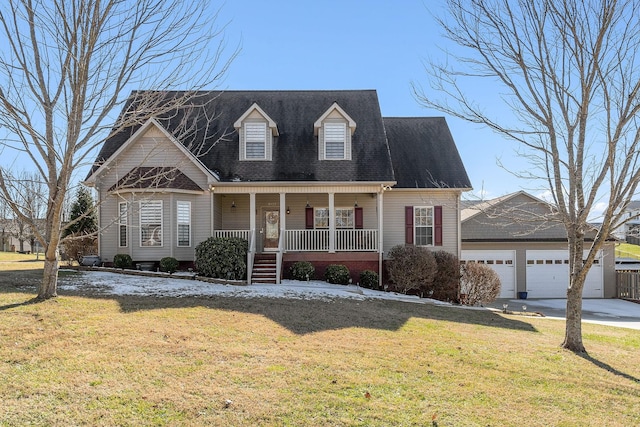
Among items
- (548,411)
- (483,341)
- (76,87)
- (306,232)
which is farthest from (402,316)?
(76,87)

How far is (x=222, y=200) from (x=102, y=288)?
774 cm

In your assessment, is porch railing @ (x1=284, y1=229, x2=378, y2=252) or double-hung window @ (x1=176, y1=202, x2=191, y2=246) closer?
double-hung window @ (x1=176, y1=202, x2=191, y2=246)

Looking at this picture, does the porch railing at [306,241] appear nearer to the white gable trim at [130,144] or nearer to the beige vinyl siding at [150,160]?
the white gable trim at [130,144]

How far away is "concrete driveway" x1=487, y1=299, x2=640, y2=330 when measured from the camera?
15209mm

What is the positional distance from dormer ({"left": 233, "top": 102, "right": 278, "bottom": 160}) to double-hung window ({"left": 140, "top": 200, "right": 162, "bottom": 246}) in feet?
13.9

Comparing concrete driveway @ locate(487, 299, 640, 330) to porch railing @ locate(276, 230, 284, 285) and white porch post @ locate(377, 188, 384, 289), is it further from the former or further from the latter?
porch railing @ locate(276, 230, 284, 285)

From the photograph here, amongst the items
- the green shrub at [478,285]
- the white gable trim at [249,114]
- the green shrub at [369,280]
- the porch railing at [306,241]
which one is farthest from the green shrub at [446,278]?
the white gable trim at [249,114]

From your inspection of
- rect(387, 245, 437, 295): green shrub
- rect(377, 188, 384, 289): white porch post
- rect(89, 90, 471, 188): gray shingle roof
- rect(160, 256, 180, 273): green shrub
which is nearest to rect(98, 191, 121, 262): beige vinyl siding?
rect(89, 90, 471, 188): gray shingle roof

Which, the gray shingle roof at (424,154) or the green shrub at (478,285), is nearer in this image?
the green shrub at (478,285)

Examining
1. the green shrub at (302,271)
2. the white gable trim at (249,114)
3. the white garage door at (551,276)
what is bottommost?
the white garage door at (551,276)

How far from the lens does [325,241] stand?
17.4 m

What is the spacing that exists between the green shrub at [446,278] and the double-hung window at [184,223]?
33.1ft

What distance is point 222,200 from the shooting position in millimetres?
18781

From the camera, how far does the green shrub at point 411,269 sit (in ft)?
52.9
